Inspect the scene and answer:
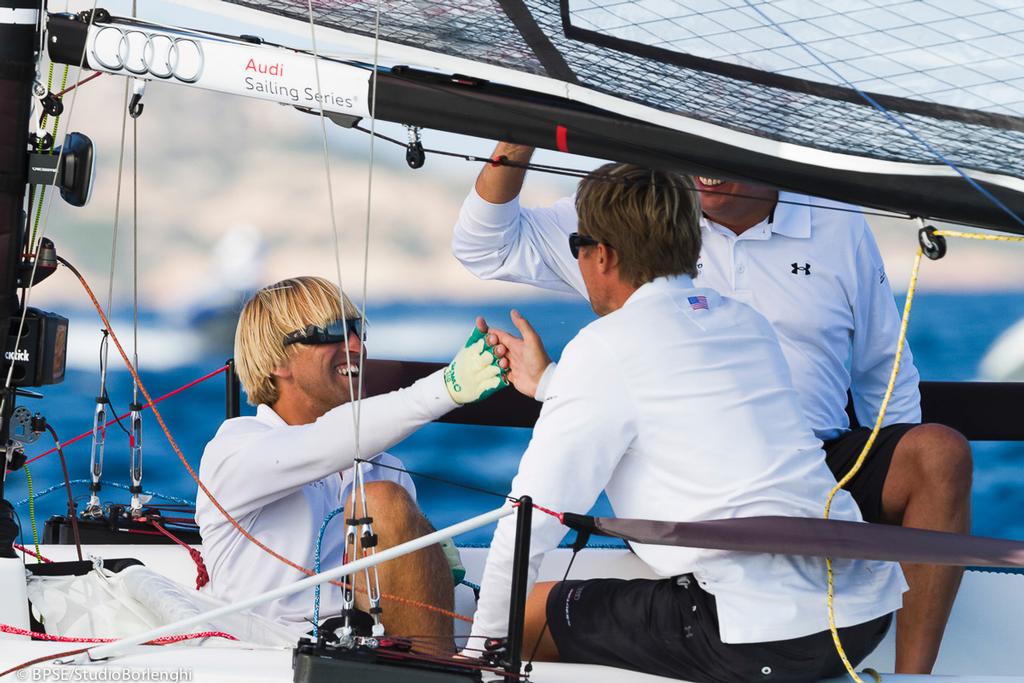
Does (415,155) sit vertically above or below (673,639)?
above

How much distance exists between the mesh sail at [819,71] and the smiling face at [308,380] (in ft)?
1.60

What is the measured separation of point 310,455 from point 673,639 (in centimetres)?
51

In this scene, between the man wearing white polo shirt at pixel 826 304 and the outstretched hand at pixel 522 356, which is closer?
the outstretched hand at pixel 522 356

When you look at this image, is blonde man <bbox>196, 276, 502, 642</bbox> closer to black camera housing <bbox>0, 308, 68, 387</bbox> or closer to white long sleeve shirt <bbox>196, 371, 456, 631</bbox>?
white long sleeve shirt <bbox>196, 371, 456, 631</bbox>

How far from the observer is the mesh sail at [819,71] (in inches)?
54.7

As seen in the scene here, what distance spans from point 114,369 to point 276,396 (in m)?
3.02

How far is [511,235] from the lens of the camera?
2059 millimetres

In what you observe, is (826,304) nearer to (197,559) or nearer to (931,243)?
(931,243)

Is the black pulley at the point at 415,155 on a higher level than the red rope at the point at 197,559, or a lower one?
higher

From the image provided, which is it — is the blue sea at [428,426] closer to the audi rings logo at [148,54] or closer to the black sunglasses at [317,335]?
the black sunglasses at [317,335]

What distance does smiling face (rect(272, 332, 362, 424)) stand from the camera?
5.99 feet

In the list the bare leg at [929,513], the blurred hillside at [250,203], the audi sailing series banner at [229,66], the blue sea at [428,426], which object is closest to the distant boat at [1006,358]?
the blue sea at [428,426]

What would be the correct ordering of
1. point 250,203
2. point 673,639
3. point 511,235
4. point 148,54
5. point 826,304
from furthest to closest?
point 250,203 < point 511,235 < point 826,304 < point 148,54 < point 673,639

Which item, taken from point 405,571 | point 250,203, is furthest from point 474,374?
point 250,203
